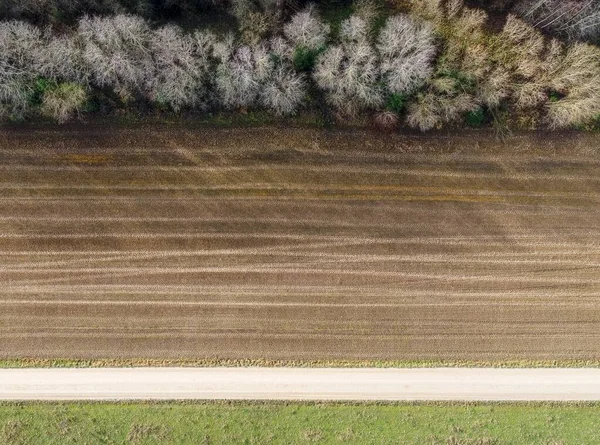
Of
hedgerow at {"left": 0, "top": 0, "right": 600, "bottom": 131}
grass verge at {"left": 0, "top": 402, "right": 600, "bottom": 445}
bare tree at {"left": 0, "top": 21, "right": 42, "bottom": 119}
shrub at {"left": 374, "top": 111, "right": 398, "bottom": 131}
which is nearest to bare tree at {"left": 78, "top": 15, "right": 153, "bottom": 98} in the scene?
hedgerow at {"left": 0, "top": 0, "right": 600, "bottom": 131}

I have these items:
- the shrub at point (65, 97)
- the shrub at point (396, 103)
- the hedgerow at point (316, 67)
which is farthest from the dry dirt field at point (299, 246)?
the shrub at point (65, 97)

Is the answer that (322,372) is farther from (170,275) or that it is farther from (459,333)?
(170,275)

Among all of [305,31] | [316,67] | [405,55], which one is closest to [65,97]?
[305,31]

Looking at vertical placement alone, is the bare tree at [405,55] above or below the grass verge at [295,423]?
above

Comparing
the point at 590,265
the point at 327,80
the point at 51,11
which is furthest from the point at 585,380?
the point at 51,11

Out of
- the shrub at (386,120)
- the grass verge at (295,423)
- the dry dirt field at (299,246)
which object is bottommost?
the grass verge at (295,423)

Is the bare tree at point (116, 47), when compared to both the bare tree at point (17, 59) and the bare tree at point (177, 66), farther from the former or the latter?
the bare tree at point (17, 59)
